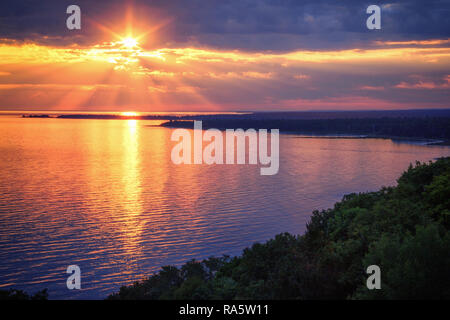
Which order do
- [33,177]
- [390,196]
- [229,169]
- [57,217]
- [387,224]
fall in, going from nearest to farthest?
[387,224] < [390,196] < [57,217] < [33,177] < [229,169]

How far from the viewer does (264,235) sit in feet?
94.0

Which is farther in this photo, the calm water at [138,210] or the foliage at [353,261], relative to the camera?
the calm water at [138,210]

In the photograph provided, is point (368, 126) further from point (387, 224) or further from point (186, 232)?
point (387, 224)

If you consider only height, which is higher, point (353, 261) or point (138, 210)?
point (353, 261)

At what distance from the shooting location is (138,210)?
36.0 meters

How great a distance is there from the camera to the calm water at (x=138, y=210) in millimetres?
23422

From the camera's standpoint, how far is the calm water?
76.8 feet

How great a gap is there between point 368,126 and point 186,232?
139m

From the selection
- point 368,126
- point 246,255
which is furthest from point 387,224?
point 368,126

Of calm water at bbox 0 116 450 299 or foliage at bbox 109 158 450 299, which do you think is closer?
foliage at bbox 109 158 450 299

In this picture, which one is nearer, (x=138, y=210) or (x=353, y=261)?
(x=353, y=261)

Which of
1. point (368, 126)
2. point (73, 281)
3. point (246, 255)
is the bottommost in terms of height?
A: point (73, 281)
